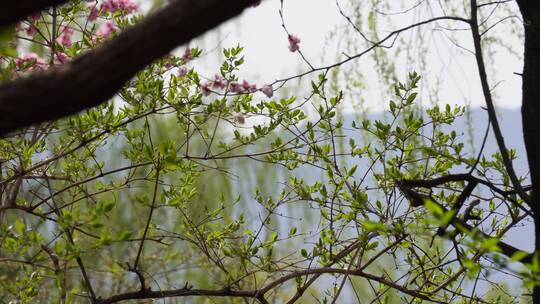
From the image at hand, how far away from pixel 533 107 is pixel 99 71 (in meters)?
0.97

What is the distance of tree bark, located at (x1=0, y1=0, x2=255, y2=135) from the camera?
0.80m

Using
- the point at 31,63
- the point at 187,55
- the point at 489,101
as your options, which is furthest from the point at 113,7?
the point at 489,101

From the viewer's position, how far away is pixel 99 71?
0.82 metres

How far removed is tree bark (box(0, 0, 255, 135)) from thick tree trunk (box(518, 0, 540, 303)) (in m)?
0.83

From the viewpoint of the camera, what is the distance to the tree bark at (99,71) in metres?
0.80

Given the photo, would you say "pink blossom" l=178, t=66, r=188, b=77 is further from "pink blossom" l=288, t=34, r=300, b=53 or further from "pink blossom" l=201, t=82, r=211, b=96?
"pink blossom" l=288, t=34, r=300, b=53

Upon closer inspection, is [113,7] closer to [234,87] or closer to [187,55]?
[187,55]

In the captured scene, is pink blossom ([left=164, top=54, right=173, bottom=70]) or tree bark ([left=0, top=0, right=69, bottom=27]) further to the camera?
pink blossom ([left=164, top=54, right=173, bottom=70])

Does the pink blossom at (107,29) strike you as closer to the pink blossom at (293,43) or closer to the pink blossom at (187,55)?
the pink blossom at (187,55)

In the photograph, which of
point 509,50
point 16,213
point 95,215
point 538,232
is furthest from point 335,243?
point 16,213

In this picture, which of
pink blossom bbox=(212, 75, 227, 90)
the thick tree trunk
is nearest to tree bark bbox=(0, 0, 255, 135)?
the thick tree trunk

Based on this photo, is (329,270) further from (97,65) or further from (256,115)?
(97,65)

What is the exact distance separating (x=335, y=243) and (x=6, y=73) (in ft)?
3.19

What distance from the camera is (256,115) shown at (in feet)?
6.98
